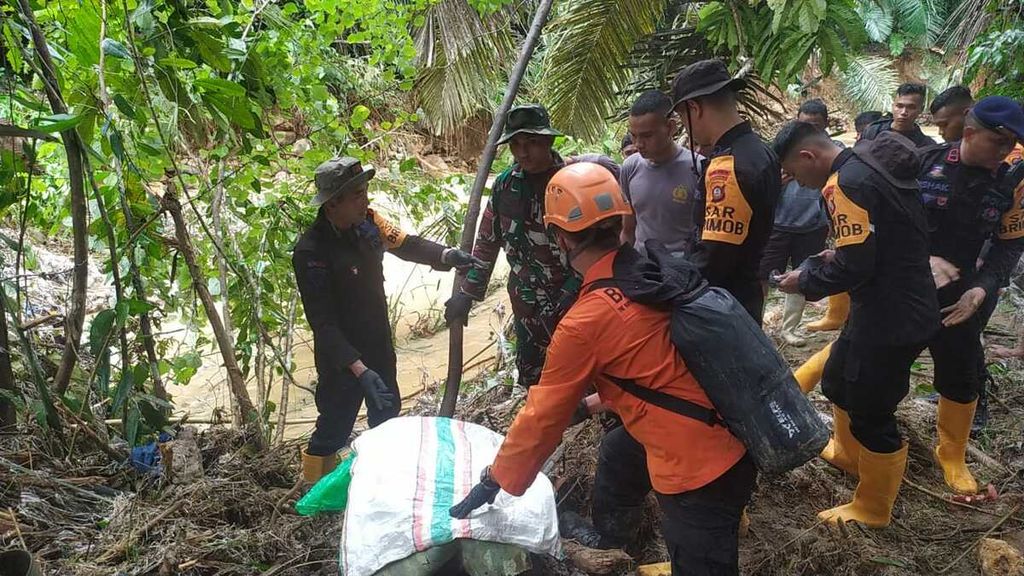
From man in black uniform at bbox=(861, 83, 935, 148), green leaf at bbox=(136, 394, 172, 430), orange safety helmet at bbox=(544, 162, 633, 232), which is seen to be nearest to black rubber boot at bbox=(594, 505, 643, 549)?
orange safety helmet at bbox=(544, 162, 633, 232)

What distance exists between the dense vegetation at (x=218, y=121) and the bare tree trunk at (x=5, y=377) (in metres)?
0.02

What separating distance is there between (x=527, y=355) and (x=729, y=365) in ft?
6.00

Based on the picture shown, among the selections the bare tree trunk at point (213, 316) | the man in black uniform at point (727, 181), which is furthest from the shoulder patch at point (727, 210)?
the bare tree trunk at point (213, 316)

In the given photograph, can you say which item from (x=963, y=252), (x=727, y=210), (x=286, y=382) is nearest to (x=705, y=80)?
(x=727, y=210)

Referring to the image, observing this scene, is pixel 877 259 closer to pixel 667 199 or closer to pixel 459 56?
pixel 667 199

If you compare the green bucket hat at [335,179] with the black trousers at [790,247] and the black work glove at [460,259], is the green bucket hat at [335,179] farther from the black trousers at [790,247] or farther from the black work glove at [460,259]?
the black trousers at [790,247]

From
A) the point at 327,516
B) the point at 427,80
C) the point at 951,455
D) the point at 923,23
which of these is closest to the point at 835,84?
the point at 923,23

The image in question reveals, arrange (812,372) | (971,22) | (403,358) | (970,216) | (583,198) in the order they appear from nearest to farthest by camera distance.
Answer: (583,198)
(970,216)
(812,372)
(971,22)
(403,358)

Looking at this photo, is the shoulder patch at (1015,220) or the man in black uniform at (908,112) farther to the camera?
the man in black uniform at (908,112)

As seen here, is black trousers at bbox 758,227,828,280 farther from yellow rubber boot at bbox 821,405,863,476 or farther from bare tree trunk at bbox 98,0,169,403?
bare tree trunk at bbox 98,0,169,403

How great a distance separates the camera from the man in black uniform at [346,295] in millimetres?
3131

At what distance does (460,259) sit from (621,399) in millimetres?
1565

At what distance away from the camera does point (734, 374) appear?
→ 1809 millimetres

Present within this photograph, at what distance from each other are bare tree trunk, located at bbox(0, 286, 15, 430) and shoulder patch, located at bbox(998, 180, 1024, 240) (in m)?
4.21
